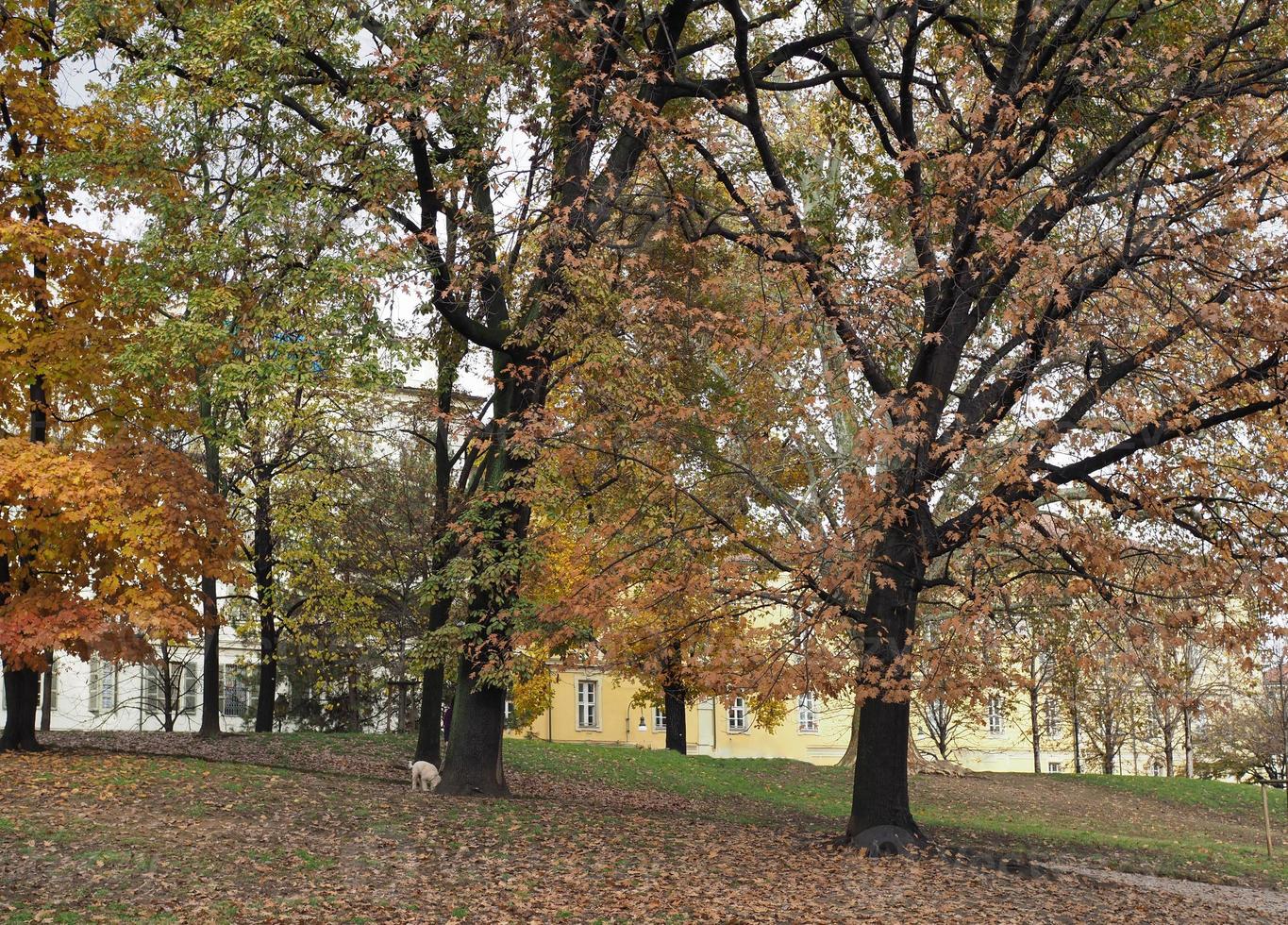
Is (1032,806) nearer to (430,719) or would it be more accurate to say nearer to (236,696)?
(430,719)

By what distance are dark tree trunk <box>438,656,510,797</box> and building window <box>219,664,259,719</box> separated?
24.0 meters

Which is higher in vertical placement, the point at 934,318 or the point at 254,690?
the point at 934,318

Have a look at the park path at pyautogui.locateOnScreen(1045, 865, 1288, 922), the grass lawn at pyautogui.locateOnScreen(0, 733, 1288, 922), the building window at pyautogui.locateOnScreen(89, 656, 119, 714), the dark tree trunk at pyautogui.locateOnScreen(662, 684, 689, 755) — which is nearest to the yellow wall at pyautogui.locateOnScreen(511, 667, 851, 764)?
the dark tree trunk at pyautogui.locateOnScreen(662, 684, 689, 755)

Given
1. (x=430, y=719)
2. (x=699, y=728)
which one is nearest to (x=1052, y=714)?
(x=699, y=728)

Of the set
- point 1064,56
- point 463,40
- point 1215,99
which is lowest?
point 1215,99

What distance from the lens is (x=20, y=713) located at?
54.9 feet

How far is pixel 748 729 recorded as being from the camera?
49812 millimetres

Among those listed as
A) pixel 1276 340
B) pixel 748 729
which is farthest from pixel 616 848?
pixel 748 729

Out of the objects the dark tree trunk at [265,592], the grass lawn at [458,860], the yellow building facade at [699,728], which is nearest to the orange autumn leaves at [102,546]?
the grass lawn at [458,860]

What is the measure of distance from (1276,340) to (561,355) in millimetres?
8543

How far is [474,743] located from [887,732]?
6014 mm

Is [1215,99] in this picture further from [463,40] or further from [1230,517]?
[463,40]

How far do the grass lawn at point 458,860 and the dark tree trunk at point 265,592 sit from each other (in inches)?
286

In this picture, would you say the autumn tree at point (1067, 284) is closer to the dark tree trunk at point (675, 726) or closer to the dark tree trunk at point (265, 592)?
the dark tree trunk at point (265, 592)
